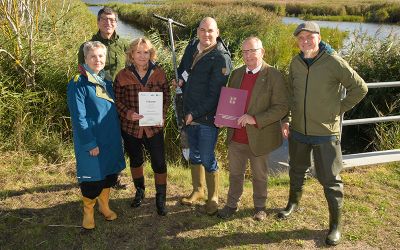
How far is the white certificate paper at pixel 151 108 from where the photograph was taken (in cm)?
397

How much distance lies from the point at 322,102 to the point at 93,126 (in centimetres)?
224

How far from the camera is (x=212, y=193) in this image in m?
4.36

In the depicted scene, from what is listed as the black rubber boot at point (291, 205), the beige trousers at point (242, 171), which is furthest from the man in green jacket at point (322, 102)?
the black rubber boot at point (291, 205)

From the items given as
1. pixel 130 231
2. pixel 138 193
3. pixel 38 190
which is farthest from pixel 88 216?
pixel 38 190

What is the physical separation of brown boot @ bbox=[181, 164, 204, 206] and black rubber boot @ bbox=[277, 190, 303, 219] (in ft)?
3.22

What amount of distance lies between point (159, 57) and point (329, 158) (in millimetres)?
4232

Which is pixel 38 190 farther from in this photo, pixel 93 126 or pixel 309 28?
pixel 309 28

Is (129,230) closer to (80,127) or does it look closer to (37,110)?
(80,127)

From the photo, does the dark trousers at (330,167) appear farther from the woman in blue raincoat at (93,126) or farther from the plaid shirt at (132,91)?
Result: the woman in blue raincoat at (93,126)

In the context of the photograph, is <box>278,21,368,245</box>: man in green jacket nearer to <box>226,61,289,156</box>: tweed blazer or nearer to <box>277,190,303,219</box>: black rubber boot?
<box>226,61,289,156</box>: tweed blazer

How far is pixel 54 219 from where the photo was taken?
4230 millimetres

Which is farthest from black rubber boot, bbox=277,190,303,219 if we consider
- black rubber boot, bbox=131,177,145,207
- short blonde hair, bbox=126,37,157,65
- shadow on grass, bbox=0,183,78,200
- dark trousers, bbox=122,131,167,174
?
shadow on grass, bbox=0,183,78,200

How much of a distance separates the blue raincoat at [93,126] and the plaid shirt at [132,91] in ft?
0.34

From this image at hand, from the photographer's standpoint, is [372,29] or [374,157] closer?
[374,157]
